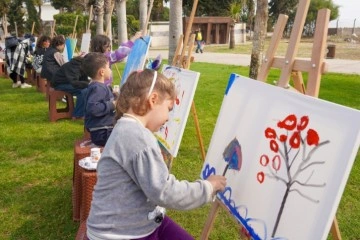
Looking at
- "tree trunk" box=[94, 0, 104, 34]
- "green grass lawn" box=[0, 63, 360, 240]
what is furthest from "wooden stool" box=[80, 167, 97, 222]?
"tree trunk" box=[94, 0, 104, 34]

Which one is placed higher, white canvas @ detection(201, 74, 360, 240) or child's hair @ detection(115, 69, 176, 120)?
child's hair @ detection(115, 69, 176, 120)

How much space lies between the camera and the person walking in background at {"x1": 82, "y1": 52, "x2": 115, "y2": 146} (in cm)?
368

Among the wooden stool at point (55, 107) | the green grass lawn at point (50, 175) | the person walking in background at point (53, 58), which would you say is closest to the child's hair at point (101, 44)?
the green grass lawn at point (50, 175)

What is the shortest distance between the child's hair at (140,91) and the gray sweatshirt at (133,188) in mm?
79

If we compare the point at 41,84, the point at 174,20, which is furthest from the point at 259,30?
the point at 41,84

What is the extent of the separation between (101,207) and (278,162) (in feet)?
2.83

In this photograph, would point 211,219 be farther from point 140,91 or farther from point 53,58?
point 53,58

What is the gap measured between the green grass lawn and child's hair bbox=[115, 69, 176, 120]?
1636 mm

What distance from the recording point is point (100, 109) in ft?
12.1

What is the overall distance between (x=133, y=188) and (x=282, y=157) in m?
0.71

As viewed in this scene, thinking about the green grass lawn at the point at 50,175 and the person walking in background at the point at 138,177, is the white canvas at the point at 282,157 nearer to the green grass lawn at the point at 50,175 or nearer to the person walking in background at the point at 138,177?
the person walking in background at the point at 138,177

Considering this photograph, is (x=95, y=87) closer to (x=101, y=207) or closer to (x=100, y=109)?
(x=100, y=109)

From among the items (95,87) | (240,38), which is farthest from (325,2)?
(95,87)

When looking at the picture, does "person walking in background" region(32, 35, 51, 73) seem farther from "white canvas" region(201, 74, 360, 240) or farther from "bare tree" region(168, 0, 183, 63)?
"white canvas" region(201, 74, 360, 240)
